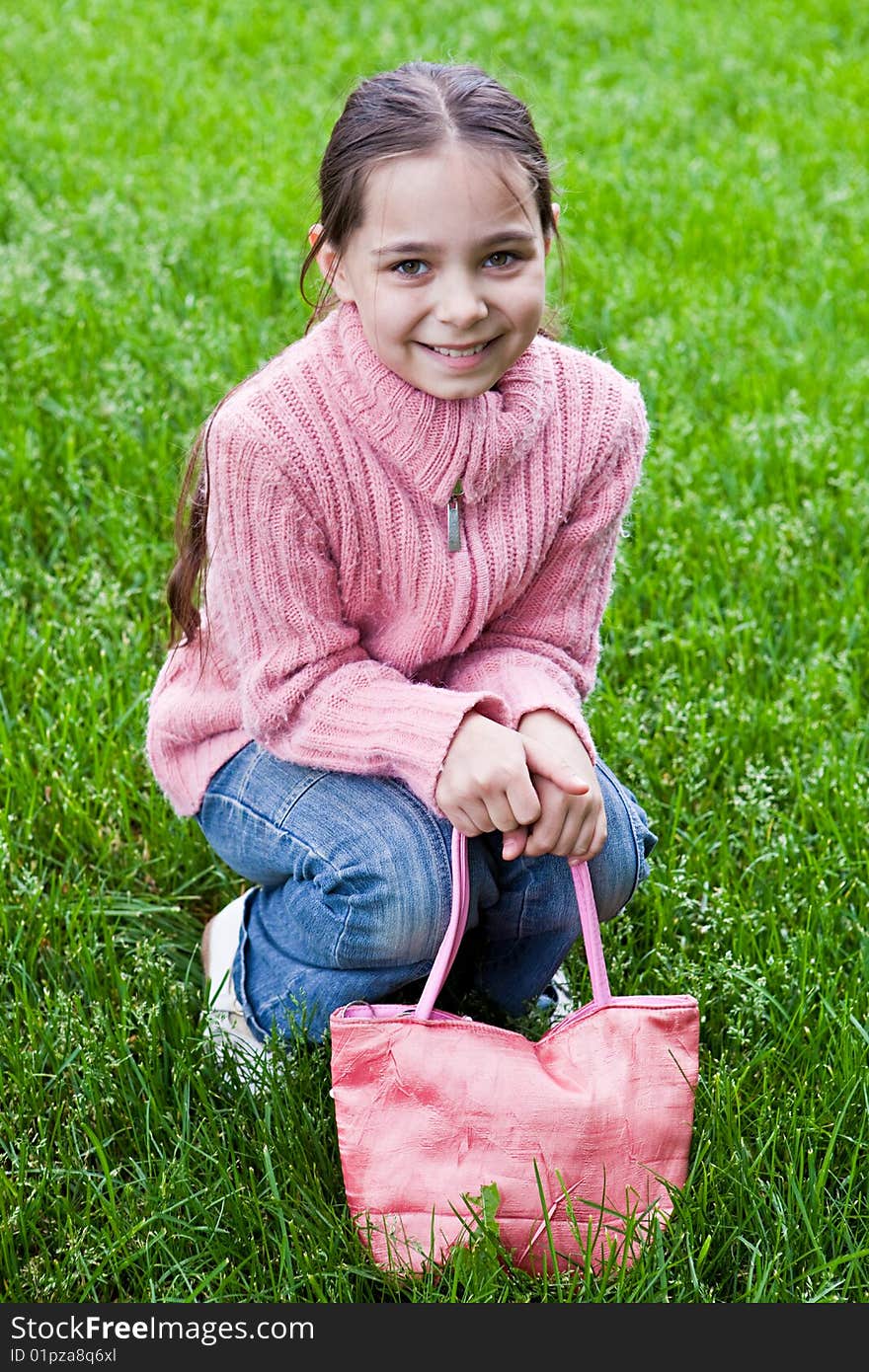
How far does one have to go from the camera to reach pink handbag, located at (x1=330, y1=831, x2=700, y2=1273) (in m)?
1.91

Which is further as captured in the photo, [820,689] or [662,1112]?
[820,689]

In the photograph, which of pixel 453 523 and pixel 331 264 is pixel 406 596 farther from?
pixel 331 264

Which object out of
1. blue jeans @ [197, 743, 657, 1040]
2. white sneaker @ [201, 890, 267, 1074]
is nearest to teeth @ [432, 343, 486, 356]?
blue jeans @ [197, 743, 657, 1040]

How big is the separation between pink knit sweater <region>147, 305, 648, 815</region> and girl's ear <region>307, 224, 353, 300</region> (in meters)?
0.05

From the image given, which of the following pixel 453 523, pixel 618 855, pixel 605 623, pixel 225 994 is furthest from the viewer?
pixel 605 623

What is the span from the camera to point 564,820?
2.01 metres

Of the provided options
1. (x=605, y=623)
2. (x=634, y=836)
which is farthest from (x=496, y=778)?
(x=605, y=623)

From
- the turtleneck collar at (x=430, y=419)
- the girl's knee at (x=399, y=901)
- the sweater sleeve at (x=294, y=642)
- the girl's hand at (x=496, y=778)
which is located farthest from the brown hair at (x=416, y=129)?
the girl's knee at (x=399, y=901)

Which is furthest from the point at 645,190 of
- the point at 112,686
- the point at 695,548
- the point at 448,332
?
the point at 448,332

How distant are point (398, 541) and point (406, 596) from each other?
0.09 m

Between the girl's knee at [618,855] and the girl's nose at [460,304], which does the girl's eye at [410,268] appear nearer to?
the girl's nose at [460,304]

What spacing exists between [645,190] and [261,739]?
10.7 feet

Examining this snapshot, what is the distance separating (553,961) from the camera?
2334mm

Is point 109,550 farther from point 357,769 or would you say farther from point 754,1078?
point 754,1078
